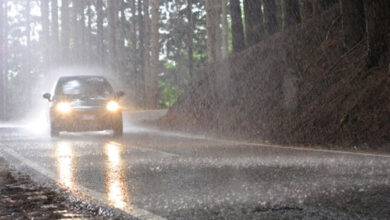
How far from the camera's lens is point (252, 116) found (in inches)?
847

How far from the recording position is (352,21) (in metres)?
19.7

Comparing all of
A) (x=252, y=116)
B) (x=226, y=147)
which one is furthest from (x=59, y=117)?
(x=226, y=147)

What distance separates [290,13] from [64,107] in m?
8.69

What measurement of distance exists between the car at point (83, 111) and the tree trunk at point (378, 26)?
888 centimetres

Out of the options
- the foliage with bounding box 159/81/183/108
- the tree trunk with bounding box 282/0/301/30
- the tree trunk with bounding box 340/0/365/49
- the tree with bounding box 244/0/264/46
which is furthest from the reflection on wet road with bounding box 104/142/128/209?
the foliage with bounding box 159/81/183/108

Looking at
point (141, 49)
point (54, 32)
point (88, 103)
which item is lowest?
point (88, 103)

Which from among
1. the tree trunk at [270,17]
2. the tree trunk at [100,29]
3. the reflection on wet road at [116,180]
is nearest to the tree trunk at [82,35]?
the tree trunk at [100,29]

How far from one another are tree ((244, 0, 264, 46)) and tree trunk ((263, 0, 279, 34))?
0.71 m

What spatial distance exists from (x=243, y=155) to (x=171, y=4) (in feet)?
237

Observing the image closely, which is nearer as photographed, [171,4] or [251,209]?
[251,209]

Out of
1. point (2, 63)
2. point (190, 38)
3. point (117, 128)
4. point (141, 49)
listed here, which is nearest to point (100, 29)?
point (190, 38)

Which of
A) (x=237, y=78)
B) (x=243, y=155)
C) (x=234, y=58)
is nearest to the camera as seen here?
(x=243, y=155)

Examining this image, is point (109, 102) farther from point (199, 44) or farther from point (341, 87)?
point (199, 44)

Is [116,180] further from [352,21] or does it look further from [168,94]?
[168,94]
